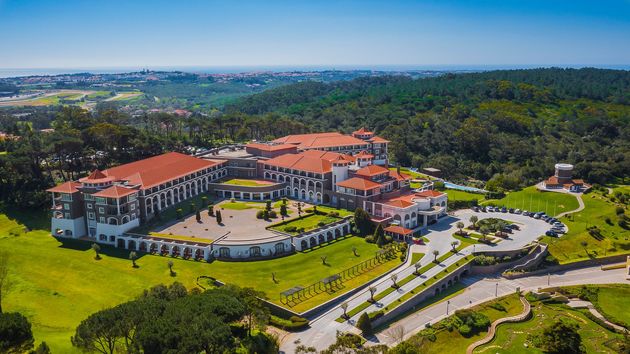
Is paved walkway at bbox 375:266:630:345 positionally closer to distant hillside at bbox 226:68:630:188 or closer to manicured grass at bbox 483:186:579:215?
manicured grass at bbox 483:186:579:215

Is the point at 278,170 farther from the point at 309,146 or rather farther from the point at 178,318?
the point at 178,318

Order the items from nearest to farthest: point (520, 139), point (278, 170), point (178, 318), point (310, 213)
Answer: point (178, 318) < point (310, 213) < point (278, 170) < point (520, 139)

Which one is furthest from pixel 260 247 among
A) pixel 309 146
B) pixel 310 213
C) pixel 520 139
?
pixel 520 139

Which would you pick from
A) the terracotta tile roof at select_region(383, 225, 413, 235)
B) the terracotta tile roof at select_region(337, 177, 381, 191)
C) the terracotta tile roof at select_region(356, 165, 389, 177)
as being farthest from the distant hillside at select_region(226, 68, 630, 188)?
the terracotta tile roof at select_region(383, 225, 413, 235)

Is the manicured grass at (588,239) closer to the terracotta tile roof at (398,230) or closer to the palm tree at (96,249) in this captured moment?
the terracotta tile roof at (398,230)

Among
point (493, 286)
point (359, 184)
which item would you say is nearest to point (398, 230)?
point (359, 184)

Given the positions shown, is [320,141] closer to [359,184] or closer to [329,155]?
[329,155]

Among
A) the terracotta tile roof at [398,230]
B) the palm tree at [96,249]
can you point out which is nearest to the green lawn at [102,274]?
the palm tree at [96,249]
